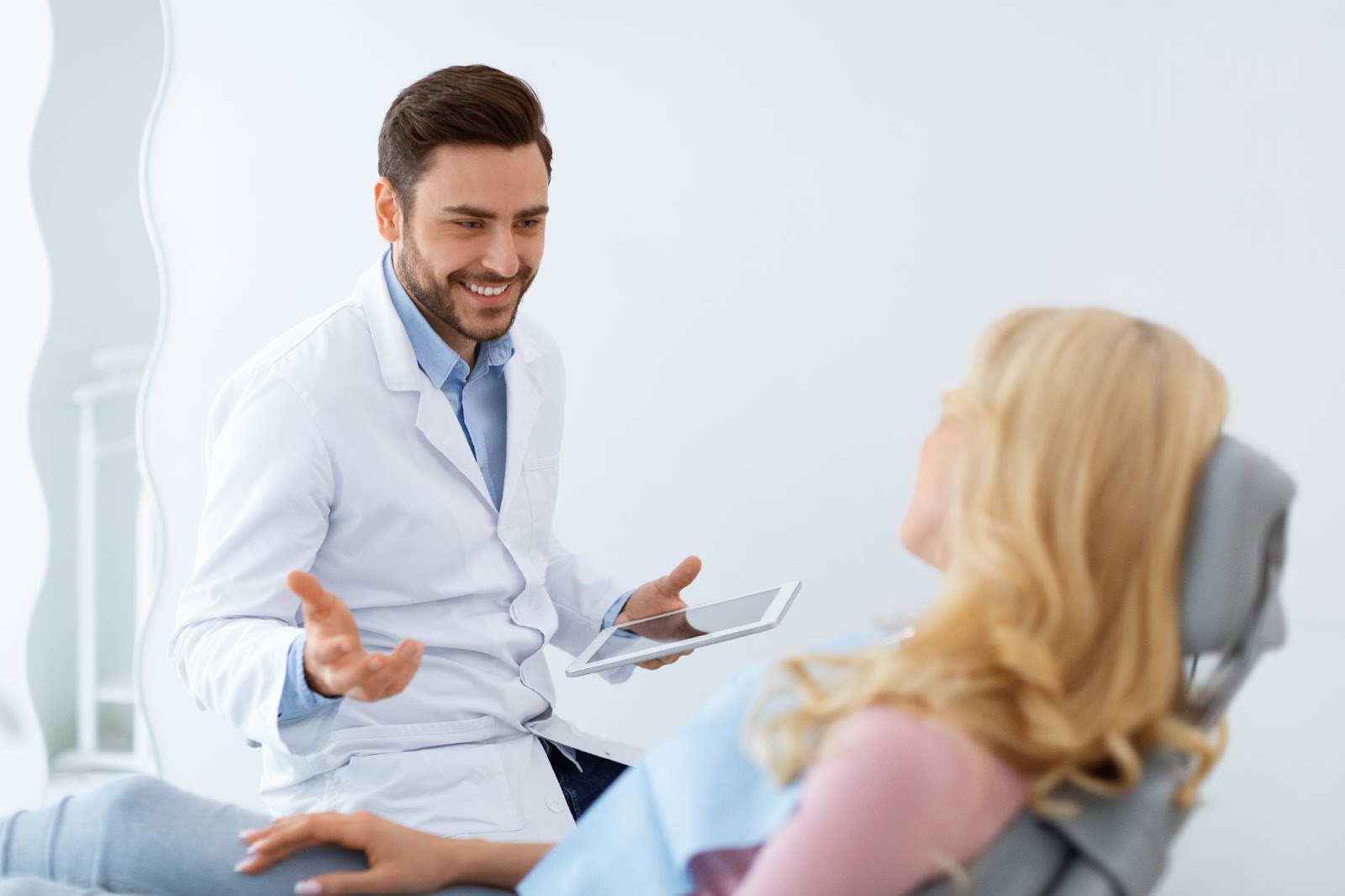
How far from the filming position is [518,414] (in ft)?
6.07

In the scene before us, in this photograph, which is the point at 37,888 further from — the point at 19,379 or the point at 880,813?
the point at 19,379

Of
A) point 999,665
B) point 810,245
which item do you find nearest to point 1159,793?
point 999,665

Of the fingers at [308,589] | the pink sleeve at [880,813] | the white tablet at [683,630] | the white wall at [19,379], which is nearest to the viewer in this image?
the pink sleeve at [880,813]

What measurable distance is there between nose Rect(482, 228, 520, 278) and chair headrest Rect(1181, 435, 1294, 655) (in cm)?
105

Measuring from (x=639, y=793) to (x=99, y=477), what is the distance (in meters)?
2.17

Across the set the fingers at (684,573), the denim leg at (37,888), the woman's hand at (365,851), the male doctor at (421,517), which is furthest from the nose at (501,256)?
the denim leg at (37,888)

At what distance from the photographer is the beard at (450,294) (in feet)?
5.80

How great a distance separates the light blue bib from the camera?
1026 millimetres

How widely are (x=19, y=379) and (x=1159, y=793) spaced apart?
251 centimetres

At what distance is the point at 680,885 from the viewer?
1089 millimetres

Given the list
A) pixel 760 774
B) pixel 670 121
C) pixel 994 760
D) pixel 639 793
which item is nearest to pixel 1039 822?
pixel 994 760

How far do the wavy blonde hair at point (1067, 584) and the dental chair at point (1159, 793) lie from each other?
0.05 feet

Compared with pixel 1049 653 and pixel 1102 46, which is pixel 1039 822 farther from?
pixel 1102 46

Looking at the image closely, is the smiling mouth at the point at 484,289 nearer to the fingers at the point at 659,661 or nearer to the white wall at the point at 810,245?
the fingers at the point at 659,661
